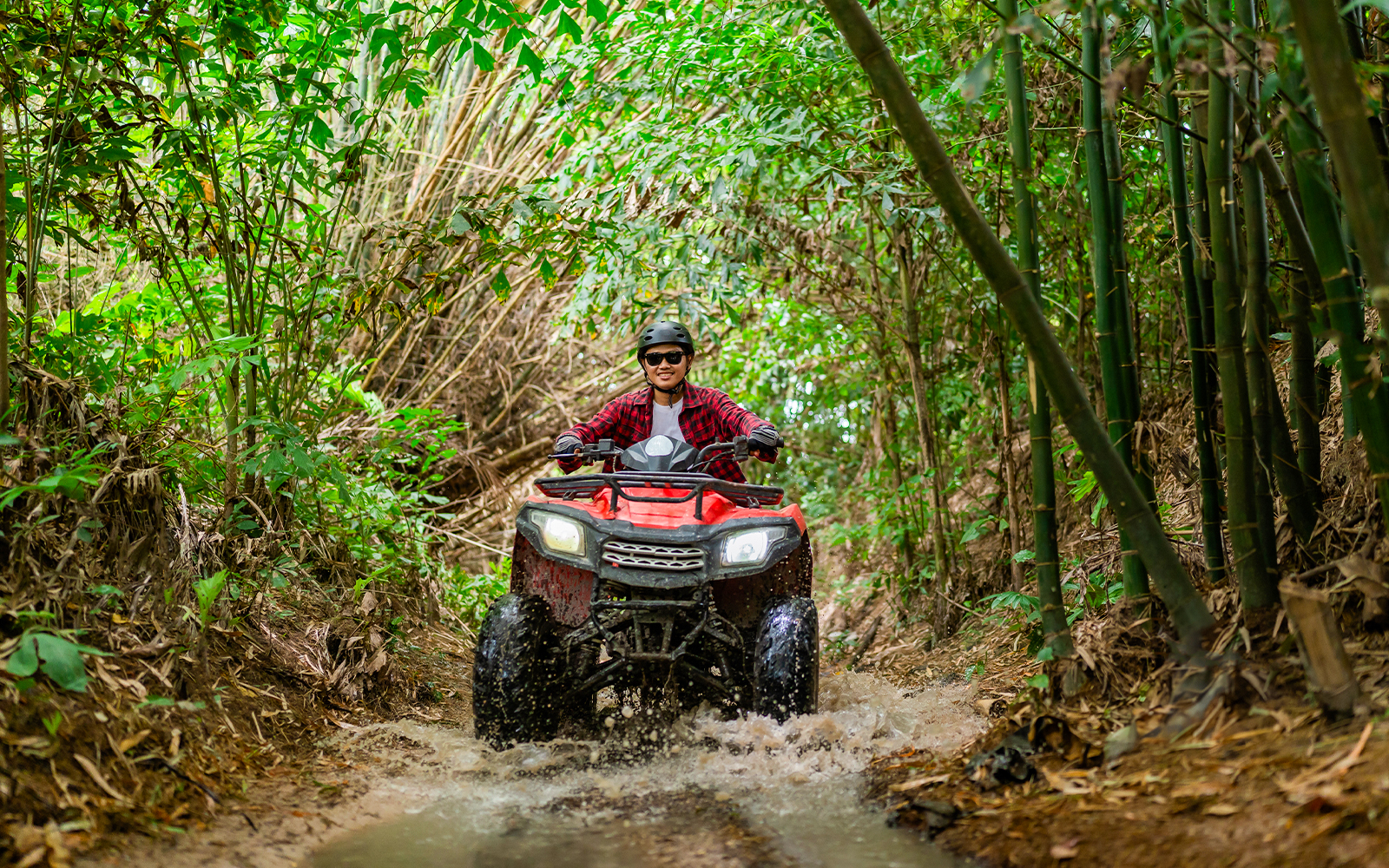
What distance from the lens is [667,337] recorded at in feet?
15.0

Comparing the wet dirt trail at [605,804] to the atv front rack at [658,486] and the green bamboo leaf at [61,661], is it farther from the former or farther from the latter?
the atv front rack at [658,486]

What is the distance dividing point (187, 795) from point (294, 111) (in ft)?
8.51

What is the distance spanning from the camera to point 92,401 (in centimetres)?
347

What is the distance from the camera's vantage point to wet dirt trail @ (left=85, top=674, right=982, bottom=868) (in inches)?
90.4

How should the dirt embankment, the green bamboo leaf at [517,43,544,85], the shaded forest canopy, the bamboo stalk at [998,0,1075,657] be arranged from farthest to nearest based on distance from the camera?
the green bamboo leaf at [517,43,544,85] → the bamboo stalk at [998,0,1075,657] → the shaded forest canopy → the dirt embankment

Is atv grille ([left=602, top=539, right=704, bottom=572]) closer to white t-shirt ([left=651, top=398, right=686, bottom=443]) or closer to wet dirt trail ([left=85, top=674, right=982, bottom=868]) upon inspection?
wet dirt trail ([left=85, top=674, right=982, bottom=868])

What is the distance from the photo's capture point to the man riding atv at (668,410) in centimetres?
459

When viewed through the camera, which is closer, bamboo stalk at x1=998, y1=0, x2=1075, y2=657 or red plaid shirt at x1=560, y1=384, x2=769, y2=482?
bamboo stalk at x1=998, y1=0, x2=1075, y2=657

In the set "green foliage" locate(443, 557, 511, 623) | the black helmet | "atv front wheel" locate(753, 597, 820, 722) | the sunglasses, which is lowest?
"green foliage" locate(443, 557, 511, 623)

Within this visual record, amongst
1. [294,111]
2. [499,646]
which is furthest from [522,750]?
[294,111]

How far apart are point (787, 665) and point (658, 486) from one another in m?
0.81

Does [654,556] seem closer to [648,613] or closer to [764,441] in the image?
[648,613]

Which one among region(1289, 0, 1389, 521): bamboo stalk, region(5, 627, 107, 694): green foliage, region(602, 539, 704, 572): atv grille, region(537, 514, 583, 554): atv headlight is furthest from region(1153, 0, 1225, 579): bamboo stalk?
region(5, 627, 107, 694): green foliage

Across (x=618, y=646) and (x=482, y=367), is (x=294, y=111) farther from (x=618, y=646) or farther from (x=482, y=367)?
(x=482, y=367)
